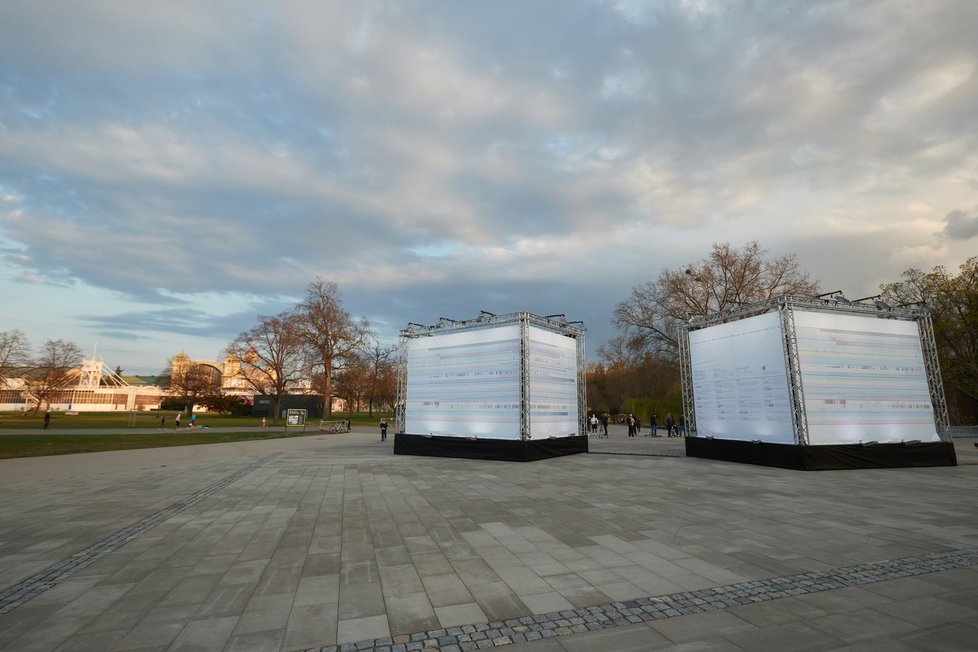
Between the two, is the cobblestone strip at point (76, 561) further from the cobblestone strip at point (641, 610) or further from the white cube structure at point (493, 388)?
the white cube structure at point (493, 388)

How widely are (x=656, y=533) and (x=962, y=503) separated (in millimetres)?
7232

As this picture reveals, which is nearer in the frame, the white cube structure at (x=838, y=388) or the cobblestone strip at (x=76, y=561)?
the cobblestone strip at (x=76, y=561)

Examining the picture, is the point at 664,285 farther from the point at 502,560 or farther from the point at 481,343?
the point at 502,560

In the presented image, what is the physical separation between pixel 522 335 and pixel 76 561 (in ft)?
43.3

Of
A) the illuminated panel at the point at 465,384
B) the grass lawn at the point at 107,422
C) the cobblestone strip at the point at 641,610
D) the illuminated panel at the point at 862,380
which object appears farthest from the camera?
the grass lawn at the point at 107,422

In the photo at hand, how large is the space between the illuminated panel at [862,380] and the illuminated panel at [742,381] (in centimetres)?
72

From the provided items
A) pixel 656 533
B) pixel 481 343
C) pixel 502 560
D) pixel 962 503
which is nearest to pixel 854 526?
pixel 656 533

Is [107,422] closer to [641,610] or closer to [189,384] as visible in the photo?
[189,384]

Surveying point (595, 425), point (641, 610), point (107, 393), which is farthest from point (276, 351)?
point (107, 393)

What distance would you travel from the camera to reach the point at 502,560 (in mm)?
5434

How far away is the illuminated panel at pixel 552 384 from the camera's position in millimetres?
16844

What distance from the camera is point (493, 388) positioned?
16906mm

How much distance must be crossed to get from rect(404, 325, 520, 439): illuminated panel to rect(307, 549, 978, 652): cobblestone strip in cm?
1177

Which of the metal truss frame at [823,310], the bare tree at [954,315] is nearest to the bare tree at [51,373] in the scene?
the metal truss frame at [823,310]
